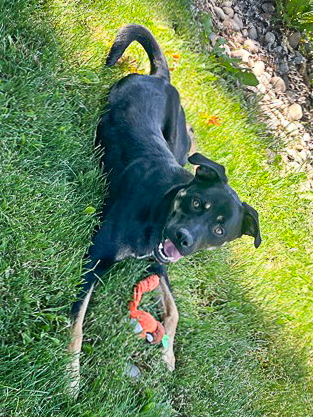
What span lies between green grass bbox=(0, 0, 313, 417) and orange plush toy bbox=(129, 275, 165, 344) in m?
0.06

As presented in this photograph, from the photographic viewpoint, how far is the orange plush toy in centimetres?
357

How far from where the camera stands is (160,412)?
3.31 meters

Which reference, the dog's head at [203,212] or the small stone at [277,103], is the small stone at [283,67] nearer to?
the small stone at [277,103]

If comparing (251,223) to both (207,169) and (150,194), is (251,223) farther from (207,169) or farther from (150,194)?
(150,194)

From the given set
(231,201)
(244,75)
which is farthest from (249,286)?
(244,75)

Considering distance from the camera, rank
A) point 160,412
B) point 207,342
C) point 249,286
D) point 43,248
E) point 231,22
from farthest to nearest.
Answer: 1. point 231,22
2. point 249,286
3. point 207,342
4. point 160,412
5. point 43,248

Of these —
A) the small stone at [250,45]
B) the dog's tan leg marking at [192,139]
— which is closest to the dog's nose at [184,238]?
the dog's tan leg marking at [192,139]

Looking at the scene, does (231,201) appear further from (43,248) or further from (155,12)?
(155,12)

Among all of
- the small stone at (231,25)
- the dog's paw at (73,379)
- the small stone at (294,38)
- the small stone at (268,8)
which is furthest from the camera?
the small stone at (294,38)

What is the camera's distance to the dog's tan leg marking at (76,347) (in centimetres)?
289

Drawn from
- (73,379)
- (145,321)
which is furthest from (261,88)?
(73,379)

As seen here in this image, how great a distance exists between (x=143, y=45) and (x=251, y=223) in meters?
1.86

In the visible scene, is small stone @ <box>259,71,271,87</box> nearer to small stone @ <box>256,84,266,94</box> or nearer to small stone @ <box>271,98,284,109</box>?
small stone @ <box>256,84,266,94</box>

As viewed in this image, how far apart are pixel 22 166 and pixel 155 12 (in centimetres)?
306
